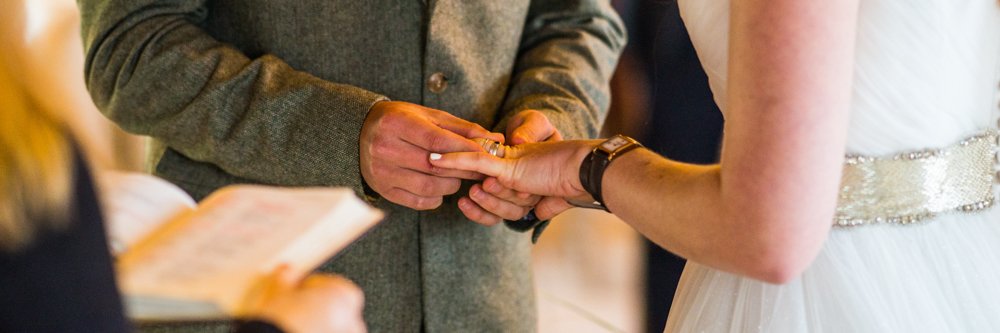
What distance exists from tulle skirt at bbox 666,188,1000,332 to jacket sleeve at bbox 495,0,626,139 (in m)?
0.47

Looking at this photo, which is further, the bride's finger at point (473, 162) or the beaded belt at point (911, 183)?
the bride's finger at point (473, 162)

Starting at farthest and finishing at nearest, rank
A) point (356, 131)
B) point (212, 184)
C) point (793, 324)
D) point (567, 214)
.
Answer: point (567, 214) < point (212, 184) < point (356, 131) < point (793, 324)

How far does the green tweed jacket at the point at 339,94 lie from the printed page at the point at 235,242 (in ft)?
1.91

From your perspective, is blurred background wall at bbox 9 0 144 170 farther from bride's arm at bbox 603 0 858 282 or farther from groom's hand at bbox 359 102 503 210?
bride's arm at bbox 603 0 858 282

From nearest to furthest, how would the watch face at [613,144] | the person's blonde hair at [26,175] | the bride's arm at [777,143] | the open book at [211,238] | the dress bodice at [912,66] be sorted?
the person's blonde hair at [26,175]
the open book at [211,238]
the bride's arm at [777,143]
the dress bodice at [912,66]
the watch face at [613,144]

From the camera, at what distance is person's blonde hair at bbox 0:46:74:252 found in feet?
2.04

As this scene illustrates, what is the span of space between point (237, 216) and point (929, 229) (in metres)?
0.87

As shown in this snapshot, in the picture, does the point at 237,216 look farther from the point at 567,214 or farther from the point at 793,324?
the point at 567,214

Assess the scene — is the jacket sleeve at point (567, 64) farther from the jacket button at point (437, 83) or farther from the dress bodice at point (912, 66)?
the dress bodice at point (912, 66)

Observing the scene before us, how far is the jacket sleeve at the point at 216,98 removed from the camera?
151 cm

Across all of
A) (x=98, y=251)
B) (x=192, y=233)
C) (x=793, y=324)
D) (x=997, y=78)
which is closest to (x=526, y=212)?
(x=793, y=324)

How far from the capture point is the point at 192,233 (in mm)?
852

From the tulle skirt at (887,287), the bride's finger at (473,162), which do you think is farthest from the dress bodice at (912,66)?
the bride's finger at (473,162)

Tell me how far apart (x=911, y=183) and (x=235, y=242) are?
2.77 feet
